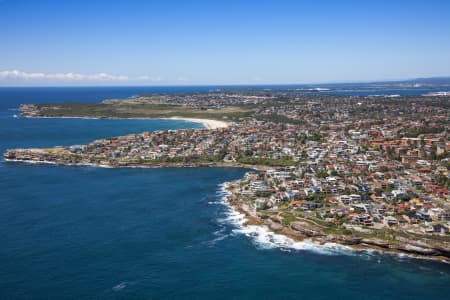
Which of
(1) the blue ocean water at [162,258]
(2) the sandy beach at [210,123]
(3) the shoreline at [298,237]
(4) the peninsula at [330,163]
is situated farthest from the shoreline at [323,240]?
(2) the sandy beach at [210,123]

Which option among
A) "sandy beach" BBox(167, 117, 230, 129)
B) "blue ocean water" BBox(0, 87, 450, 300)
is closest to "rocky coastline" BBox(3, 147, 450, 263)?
"blue ocean water" BBox(0, 87, 450, 300)

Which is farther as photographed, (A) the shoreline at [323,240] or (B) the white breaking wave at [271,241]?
(B) the white breaking wave at [271,241]

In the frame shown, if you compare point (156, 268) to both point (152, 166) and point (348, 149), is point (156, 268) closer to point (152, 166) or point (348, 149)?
point (152, 166)

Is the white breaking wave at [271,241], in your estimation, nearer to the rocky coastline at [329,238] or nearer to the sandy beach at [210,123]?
the rocky coastline at [329,238]

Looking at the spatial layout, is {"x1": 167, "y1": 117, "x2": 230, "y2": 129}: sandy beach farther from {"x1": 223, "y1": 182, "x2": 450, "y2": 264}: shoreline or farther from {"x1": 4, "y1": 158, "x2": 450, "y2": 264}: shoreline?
{"x1": 223, "y1": 182, "x2": 450, "y2": 264}: shoreline

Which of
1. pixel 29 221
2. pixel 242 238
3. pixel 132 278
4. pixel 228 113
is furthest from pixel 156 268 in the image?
pixel 228 113
